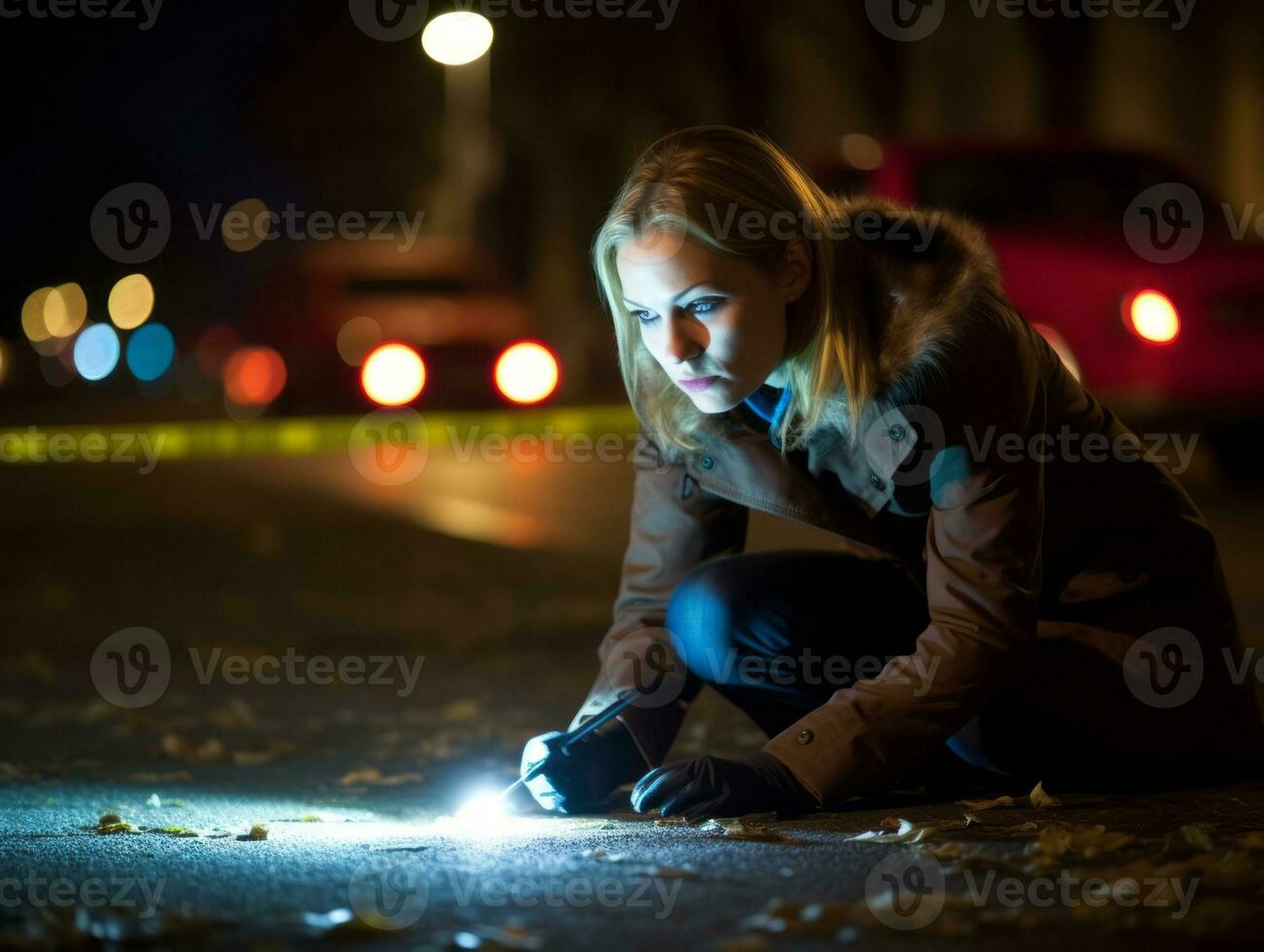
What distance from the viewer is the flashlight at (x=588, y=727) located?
4.08 metres

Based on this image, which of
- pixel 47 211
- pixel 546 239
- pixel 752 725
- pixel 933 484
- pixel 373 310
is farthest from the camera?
pixel 47 211

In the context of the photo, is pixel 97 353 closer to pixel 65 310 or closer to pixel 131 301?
pixel 131 301

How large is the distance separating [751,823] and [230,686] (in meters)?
3.45

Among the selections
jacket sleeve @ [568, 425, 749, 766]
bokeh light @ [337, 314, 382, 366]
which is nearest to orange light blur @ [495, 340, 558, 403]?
bokeh light @ [337, 314, 382, 366]

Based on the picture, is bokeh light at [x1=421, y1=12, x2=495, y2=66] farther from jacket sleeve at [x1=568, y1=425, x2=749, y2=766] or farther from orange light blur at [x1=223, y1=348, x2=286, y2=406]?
jacket sleeve at [x1=568, y1=425, x2=749, y2=766]

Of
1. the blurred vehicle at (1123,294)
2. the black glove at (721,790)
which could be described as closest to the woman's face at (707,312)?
the black glove at (721,790)

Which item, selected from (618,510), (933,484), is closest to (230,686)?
(933,484)

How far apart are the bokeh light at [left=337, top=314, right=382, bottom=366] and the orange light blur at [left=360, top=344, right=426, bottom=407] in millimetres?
95

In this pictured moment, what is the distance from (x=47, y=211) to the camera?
7294 centimetres

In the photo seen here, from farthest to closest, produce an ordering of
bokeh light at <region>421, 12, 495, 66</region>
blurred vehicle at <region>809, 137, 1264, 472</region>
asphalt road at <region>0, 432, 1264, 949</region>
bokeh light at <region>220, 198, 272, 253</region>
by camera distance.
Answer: bokeh light at <region>220, 198, 272, 253</region> → bokeh light at <region>421, 12, 495, 66</region> → blurred vehicle at <region>809, 137, 1264, 472</region> → asphalt road at <region>0, 432, 1264, 949</region>

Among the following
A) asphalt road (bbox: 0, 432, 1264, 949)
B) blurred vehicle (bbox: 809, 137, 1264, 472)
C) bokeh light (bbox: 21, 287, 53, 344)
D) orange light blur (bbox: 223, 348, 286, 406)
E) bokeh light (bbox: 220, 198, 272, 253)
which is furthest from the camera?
bokeh light (bbox: 21, 287, 53, 344)

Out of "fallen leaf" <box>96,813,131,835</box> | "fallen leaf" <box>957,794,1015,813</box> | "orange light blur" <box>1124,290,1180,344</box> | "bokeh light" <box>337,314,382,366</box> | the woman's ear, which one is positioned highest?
"bokeh light" <box>337,314,382,366</box>

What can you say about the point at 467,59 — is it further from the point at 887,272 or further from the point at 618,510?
the point at 887,272

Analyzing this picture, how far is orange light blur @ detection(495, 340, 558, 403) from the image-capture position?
15.2 metres
